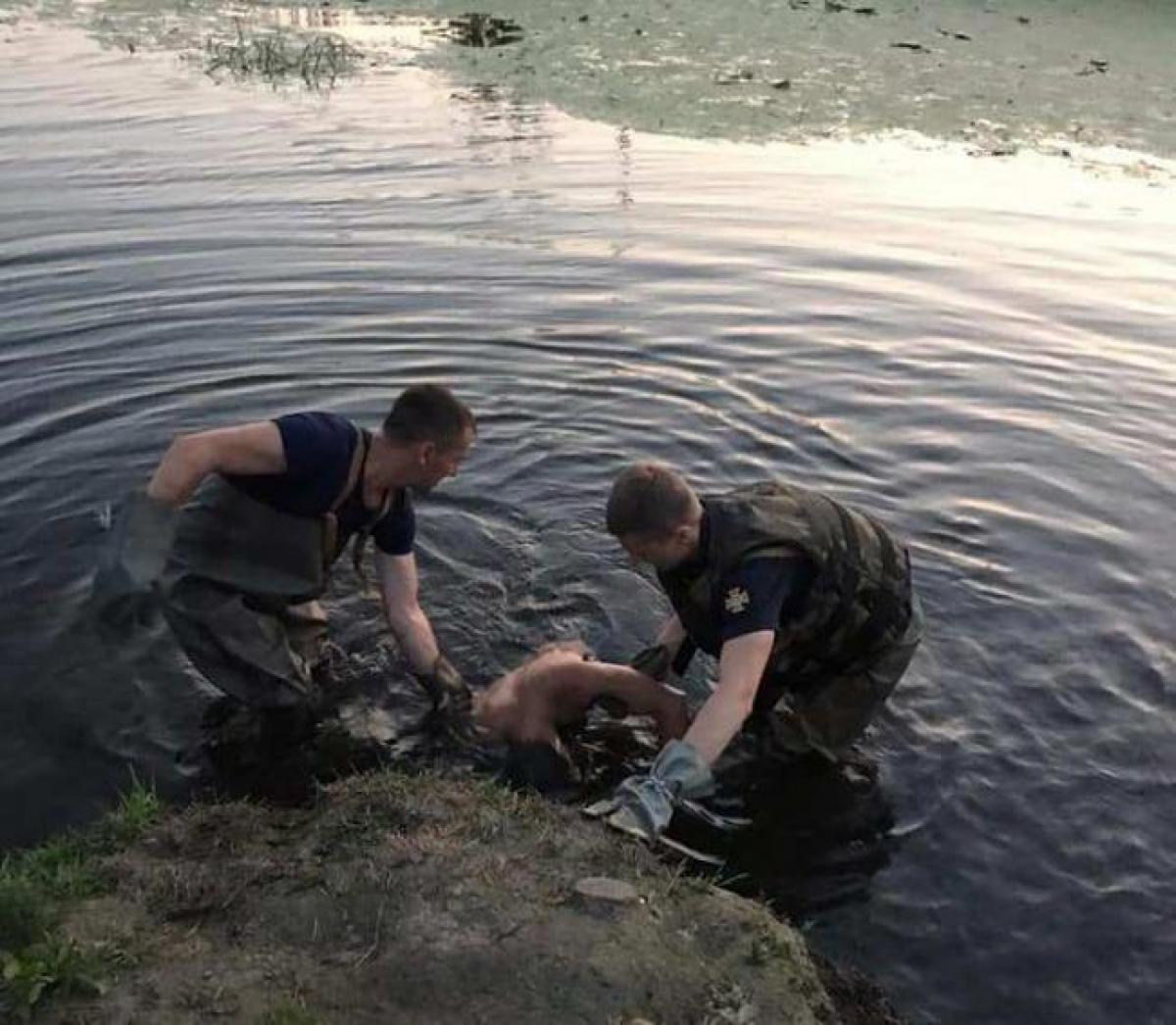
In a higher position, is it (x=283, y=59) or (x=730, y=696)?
(x=730, y=696)

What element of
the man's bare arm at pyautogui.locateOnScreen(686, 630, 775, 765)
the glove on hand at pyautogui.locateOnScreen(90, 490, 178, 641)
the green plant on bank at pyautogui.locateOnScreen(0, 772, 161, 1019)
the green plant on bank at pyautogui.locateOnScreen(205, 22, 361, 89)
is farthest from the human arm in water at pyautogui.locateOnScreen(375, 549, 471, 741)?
the green plant on bank at pyautogui.locateOnScreen(205, 22, 361, 89)

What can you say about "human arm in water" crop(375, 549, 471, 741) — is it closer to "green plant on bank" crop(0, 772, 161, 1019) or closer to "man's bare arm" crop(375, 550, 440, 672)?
"man's bare arm" crop(375, 550, 440, 672)

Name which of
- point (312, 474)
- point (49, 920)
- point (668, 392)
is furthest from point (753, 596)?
point (668, 392)

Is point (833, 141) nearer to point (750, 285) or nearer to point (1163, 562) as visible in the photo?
point (750, 285)

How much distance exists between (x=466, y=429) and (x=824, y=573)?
5.29 ft

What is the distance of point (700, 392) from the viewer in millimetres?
10281

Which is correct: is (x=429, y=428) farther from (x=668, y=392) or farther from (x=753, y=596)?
(x=668, y=392)

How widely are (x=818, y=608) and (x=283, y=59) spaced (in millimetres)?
17706

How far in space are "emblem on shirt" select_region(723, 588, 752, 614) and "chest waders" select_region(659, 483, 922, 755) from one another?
0.07 m

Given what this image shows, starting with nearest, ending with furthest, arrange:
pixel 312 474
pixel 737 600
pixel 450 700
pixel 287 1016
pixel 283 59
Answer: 1. pixel 287 1016
2. pixel 737 600
3. pixel 312 474
4. pixel 450 700
5. pixel 283 59

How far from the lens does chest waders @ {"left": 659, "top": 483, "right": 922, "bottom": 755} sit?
5.17 m

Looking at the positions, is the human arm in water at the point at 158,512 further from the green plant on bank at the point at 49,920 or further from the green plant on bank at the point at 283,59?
the green plant on bank at the point at 283,59

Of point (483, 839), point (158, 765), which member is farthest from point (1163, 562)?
point (158, 765)

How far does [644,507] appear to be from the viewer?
4863 mm
